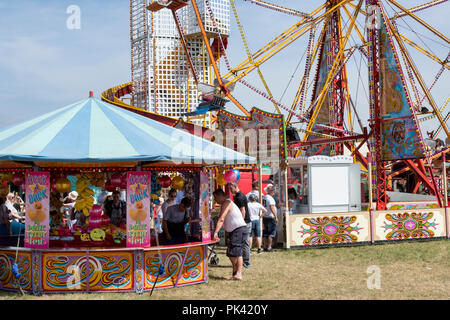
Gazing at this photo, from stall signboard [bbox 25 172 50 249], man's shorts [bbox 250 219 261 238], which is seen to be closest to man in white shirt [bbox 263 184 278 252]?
man's shorts [bbox 250 219 261 238]

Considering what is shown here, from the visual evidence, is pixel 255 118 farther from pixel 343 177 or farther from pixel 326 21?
pixel 326 21

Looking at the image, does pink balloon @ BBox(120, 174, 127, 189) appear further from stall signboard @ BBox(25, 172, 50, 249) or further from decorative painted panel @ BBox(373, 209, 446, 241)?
decorative painted panel @ BBox(373, 209, 446, 241)

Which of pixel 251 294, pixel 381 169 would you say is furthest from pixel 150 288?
pixel 381 169

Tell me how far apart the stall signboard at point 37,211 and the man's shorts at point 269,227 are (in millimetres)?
5240

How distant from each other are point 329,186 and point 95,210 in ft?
22.4

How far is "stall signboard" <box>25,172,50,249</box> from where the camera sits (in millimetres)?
7008

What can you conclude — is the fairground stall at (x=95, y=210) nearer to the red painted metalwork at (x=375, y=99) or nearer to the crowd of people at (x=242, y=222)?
the crowd of people at (x=242, y=222)

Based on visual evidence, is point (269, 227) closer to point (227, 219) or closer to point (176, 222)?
point (176, 222)

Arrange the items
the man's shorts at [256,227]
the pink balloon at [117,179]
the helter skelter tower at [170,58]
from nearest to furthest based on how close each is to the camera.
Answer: the pink balloon at [117,179] < the man's shorts at [256,227] < the helter skelter tower at [170,58]

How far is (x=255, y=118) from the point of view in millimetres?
12078

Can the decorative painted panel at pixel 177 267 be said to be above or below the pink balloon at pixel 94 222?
below

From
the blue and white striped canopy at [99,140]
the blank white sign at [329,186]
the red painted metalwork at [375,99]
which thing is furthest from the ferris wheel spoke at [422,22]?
the blue and white striped canopy at [99,140]

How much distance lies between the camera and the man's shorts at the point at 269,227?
1098cm
